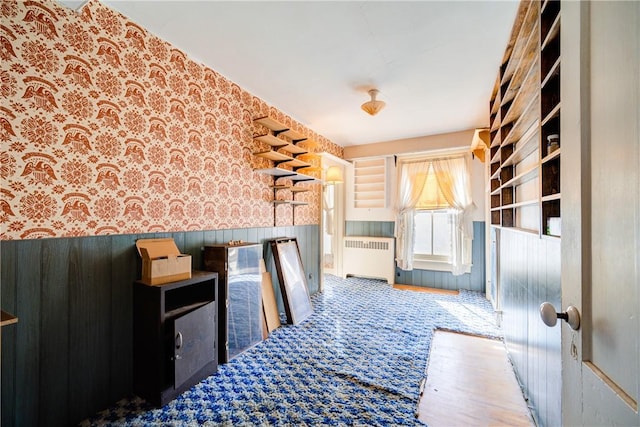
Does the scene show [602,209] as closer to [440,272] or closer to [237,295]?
[237,295]

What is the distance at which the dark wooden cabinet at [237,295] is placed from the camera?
229 cm

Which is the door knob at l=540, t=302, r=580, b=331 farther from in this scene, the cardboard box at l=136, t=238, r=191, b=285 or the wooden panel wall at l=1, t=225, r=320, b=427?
the wooden panel wall at l=1, t=225, r=320, b=427

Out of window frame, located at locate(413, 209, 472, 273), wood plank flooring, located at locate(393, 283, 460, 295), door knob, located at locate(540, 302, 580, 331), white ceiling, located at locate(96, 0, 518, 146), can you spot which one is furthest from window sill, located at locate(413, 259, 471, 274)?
door knob, located at locate(540, 302, 580, 331)

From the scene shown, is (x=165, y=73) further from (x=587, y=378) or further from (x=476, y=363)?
(x=476, y=363)

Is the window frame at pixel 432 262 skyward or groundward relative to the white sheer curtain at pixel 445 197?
groundward

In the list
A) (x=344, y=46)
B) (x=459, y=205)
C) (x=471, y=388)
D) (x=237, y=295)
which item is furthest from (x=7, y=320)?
(x=459, y=205)

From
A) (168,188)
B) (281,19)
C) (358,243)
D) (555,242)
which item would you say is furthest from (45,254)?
(358,243)

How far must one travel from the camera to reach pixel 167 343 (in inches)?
68.7

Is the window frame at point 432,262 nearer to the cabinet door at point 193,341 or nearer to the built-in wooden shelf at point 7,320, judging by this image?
the cabinet door at point 193,341

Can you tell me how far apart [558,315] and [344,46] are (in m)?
2.25

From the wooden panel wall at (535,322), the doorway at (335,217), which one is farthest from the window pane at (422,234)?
the wooden panel wall at (535,322)

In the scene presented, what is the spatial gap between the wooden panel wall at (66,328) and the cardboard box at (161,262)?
4.7 inches

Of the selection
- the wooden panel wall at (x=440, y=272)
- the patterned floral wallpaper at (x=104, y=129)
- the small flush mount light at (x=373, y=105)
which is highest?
the small flush mount light at (x=373, y=105)

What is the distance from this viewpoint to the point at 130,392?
1873 millimetres
